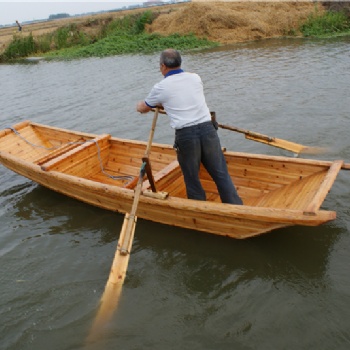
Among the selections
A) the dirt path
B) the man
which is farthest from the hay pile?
the man

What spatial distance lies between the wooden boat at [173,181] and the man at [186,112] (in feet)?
1.90

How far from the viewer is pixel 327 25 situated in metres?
21.5

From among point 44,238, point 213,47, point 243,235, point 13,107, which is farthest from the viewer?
point 213,47

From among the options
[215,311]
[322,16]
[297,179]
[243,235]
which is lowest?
[215,311]

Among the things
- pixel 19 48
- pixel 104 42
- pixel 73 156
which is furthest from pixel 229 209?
pixel 19 48

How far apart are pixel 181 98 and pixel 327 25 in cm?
2057

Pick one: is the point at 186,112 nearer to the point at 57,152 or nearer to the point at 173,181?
the point at 173,181

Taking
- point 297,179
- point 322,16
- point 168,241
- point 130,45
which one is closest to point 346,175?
point 297,179

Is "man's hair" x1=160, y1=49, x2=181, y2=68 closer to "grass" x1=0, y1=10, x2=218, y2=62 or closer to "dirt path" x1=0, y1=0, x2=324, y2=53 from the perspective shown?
"grass" x1=0, y1=10, x2=218, y2=62

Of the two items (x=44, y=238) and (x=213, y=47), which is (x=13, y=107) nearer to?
(x=44, y=238)

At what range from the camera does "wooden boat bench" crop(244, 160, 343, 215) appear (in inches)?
175

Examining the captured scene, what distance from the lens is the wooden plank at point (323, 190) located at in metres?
4.04

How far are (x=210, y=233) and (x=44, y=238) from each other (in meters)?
2.66

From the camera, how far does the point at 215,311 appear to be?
4.20 metres
